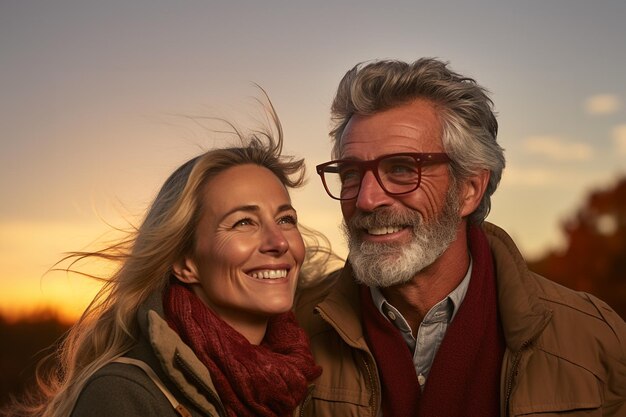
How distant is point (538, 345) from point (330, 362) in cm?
111

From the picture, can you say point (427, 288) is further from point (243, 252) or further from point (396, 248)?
point (243, 252)

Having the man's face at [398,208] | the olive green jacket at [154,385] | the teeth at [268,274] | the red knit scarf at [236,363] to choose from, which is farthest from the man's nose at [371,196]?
the olive green jacket at [154,385]

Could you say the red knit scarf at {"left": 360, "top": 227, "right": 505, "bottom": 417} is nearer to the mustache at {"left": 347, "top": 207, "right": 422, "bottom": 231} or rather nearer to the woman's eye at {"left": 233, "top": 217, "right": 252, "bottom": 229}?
the mustache at {"left": 347, "top": 207, "right": 422, "bottom": 231}

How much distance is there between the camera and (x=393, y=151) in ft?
14.6

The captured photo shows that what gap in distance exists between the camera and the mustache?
439 centimetres

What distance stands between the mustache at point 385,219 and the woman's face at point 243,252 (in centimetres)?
48

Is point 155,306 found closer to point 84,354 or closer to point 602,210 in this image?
point 84,354

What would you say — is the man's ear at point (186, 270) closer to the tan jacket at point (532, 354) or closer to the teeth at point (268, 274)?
the teeth at point (268, 274)

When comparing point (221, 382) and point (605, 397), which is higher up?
point (221, 382)

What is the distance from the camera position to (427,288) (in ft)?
14.7

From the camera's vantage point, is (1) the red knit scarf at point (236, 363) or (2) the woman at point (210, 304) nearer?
(2) the woman at point (210, 304)

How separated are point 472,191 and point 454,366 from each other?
1.12 metres

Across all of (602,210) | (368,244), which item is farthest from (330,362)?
(602,210)

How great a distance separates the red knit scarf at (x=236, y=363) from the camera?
3.74 metres
